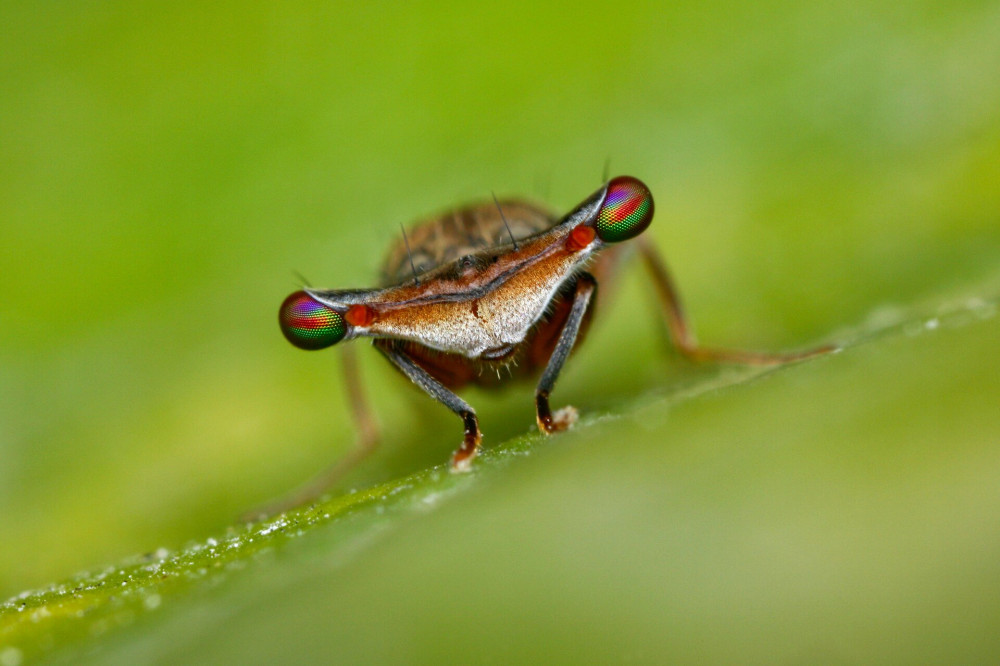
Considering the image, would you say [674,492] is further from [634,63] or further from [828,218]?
[634,63]

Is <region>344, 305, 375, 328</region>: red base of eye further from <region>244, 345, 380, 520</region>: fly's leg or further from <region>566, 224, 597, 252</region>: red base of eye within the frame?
<region>244, 345, 380, 520</region>: fly's leg

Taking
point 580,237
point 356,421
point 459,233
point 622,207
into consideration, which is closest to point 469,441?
point 580,237

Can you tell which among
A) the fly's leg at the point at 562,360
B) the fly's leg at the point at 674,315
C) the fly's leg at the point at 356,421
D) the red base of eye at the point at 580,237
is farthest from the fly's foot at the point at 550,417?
the fly's leg at the point at 356,421

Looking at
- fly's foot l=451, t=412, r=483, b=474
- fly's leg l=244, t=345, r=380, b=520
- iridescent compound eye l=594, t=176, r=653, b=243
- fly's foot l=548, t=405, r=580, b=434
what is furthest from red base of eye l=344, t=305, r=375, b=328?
fly's leg l=244, t=345, r=380, b=520

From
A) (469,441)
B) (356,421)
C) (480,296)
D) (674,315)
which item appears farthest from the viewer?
(356,421)

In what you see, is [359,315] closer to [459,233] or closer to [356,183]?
[459,233]

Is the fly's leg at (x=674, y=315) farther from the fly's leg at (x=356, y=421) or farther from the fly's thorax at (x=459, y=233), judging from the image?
the fly's leg at (x=356, y=421)
